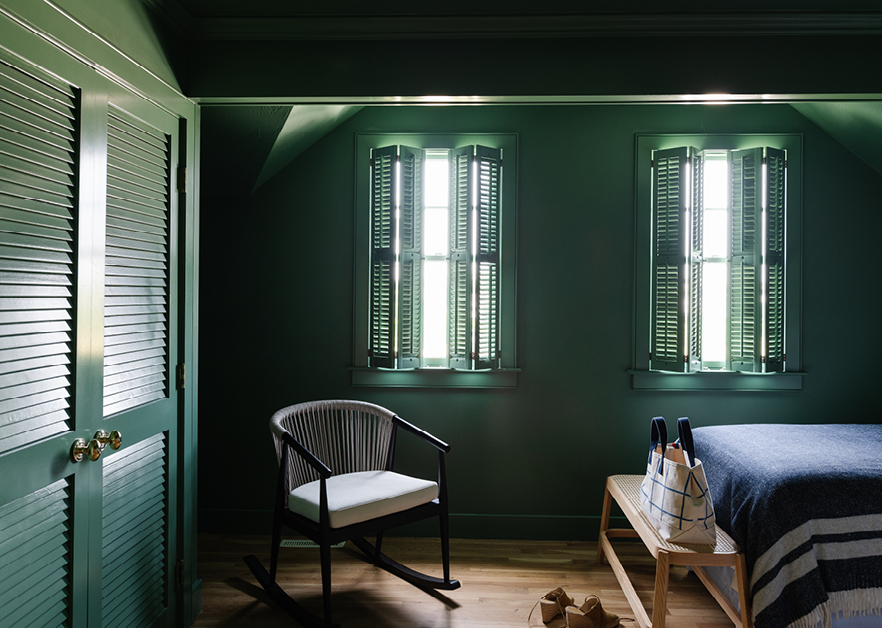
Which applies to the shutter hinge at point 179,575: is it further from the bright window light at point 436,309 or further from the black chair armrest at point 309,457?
the bright window light at point 436,309

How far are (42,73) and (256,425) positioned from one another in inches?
87.5

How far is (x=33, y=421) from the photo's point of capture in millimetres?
1419

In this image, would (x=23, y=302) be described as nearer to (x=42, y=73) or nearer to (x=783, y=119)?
(x=42, y=73)

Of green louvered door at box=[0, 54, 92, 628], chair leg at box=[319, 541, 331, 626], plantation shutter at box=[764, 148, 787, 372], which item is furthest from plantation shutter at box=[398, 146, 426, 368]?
plantation shutter at box=[764, 148, 787, 372]

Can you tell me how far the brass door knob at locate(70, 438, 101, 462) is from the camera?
1.55 m

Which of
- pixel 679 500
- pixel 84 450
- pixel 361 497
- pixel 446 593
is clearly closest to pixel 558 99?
pixel 679 500

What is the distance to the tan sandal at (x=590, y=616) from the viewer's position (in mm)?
2150

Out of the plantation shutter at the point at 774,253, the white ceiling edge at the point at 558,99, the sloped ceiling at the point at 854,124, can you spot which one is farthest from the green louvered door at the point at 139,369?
the sloped ceiling at the point at 854,124

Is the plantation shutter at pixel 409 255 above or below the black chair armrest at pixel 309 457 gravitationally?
above

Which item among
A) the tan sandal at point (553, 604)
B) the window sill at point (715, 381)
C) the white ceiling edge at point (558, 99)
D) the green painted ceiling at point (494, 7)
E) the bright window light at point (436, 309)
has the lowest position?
the tan sandal at point (553, 604)

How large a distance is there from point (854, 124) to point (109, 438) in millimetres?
3839

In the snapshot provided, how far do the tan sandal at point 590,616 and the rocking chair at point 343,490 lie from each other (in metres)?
0.58

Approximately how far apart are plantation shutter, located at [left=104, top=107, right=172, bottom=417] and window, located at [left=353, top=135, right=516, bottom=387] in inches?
50.2

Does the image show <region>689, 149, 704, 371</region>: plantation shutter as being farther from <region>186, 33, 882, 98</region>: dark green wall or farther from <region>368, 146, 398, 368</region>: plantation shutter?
<region>368, 146, 398, 368</region>: plantation shutter
